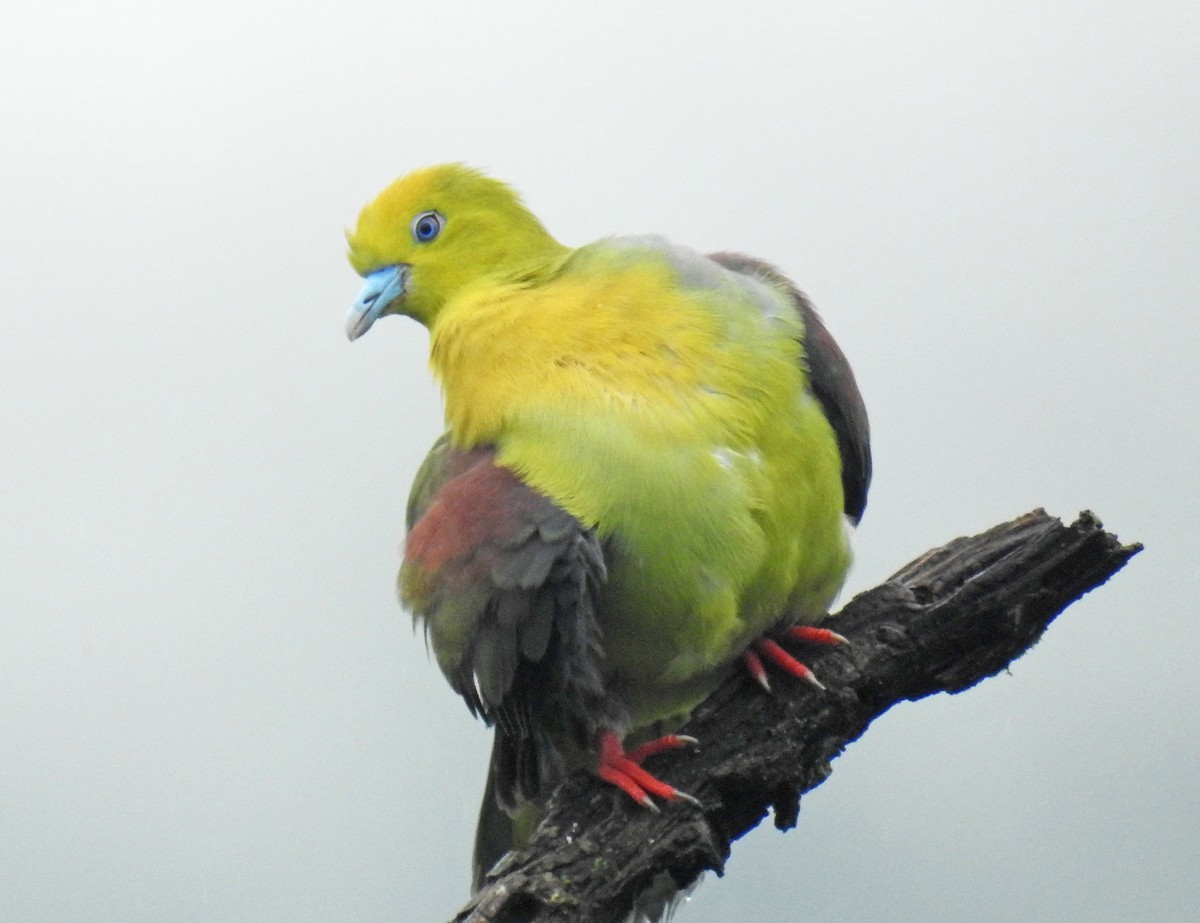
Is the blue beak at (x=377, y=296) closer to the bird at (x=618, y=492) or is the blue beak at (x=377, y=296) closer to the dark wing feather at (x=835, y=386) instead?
the bird at (x=618, y=492)

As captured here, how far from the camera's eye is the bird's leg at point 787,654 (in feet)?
13.1

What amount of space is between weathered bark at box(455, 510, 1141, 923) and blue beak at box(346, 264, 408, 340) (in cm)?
146

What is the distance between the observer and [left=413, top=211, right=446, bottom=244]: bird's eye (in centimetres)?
442

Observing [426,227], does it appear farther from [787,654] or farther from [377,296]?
[787,654]

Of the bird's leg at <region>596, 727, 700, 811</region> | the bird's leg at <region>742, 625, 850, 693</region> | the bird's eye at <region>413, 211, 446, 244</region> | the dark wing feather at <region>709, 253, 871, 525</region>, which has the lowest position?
the bird's leg at <region>596, 727, 700, 811</region>

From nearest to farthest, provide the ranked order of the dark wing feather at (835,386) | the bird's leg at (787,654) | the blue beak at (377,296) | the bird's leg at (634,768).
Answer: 1. the bird's leg at (634,768)
2. the bird's leg at (787,654)
3. the dark wing feather at (835,386)
4. the blue beak at (377,296)

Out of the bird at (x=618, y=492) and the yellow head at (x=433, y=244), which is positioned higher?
the yellow head at (x=433, y=244)

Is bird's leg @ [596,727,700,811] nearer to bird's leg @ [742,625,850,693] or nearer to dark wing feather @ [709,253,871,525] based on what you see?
bird's leg @ [742,625,850,693]

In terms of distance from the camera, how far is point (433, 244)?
14.5 ft

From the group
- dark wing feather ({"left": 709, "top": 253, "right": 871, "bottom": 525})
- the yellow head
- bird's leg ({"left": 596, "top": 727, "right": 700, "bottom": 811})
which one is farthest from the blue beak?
bird's leg ({"left": 596, "top": 727, "right": 700, "bottom": 811})

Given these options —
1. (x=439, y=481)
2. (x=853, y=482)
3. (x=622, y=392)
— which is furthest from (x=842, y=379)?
(x=439, y=481)

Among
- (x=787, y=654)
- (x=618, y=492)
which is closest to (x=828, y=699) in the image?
(x=787, y=654)

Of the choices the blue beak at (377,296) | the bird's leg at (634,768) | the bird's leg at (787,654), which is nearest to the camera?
the bird's leg at (634,768)

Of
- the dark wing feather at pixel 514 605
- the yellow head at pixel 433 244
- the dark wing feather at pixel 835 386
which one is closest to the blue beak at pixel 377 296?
the yellow head at pixel 433 244
